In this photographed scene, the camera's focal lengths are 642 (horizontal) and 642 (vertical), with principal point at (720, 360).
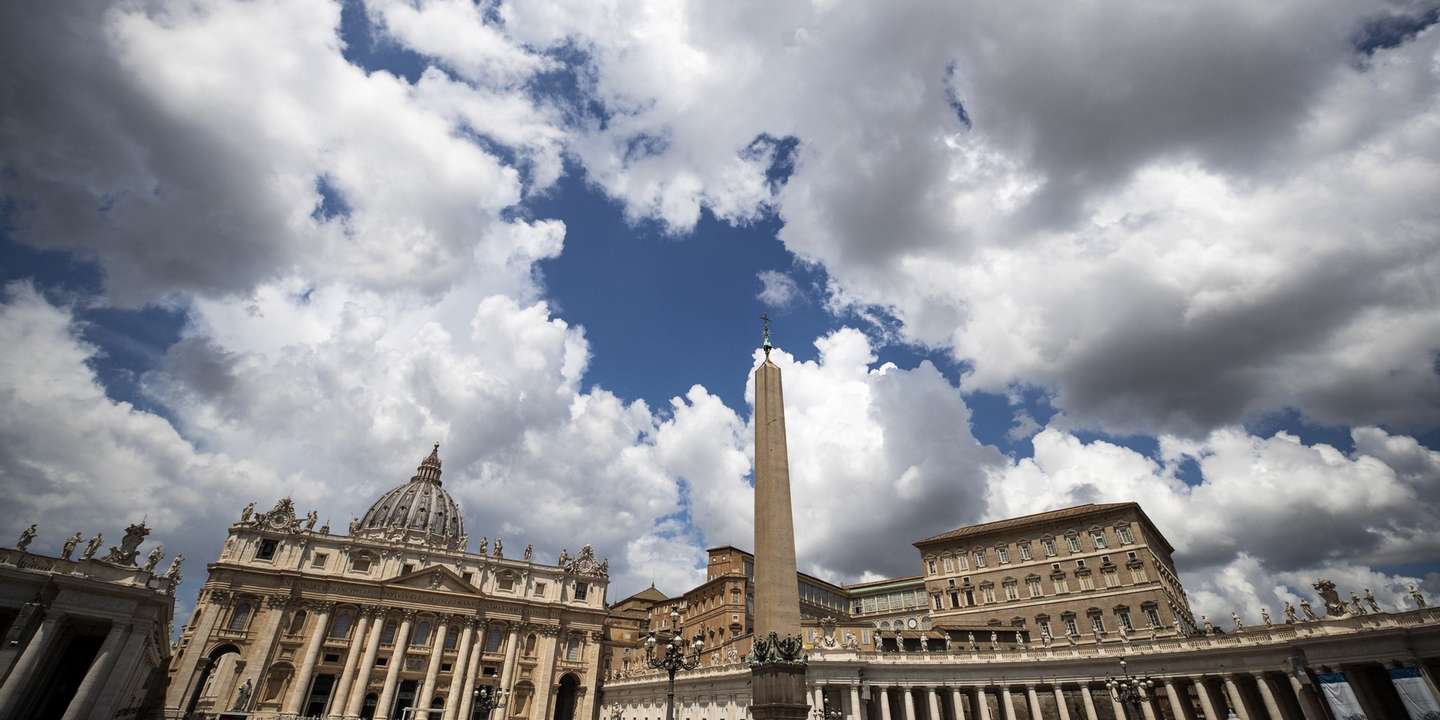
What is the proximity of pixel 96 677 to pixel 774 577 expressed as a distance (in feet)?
84.8

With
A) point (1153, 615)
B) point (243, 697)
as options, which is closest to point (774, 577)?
point (1153, 615)

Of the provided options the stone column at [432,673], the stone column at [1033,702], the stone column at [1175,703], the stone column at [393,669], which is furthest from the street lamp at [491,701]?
the stone column at [1175,703]

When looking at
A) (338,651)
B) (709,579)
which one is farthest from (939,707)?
(338,651)

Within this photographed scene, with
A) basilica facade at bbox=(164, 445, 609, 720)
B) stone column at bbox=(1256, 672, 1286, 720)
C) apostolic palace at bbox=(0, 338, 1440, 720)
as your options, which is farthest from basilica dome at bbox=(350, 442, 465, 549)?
stone column at bbox=(1256, 672, 1286, 720)

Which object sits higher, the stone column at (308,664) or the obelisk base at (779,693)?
the stone column at (308,664)

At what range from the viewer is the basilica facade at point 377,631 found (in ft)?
171

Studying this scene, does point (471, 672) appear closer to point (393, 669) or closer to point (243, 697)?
point (393, 669)

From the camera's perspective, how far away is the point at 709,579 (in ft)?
218

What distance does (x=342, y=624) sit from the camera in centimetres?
5719

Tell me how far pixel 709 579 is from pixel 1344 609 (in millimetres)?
48370

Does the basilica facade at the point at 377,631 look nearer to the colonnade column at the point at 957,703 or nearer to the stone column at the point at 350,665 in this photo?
the stone column at the point at 350,665

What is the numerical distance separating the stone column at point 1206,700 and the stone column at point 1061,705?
23.5ft

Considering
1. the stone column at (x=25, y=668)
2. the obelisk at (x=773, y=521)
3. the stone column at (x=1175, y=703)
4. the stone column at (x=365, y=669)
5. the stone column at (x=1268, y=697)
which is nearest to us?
the obelisk at (x=773, y=521)

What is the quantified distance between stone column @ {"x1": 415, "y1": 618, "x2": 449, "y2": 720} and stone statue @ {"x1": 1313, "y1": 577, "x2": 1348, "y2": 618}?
62699mm
